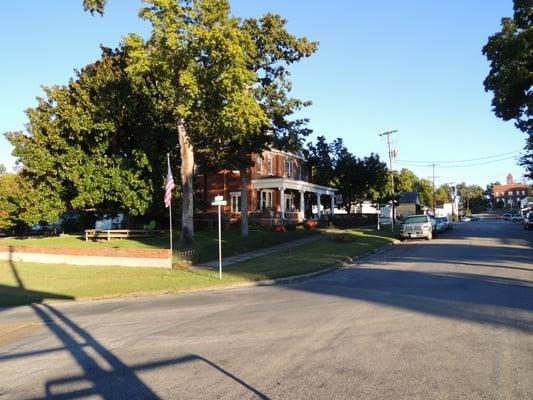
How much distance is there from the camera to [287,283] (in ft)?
53.5

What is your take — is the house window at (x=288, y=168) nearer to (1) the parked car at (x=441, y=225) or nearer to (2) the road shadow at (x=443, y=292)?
(1) the parked car at (x=441, y=225)

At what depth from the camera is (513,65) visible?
113ft

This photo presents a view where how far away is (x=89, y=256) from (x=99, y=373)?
17131mm

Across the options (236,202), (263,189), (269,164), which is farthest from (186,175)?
(269,164)

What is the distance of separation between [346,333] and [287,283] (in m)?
8.01

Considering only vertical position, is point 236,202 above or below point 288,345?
above

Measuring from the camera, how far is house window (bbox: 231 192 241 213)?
43.3 metres

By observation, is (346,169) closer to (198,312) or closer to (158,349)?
(198,312)

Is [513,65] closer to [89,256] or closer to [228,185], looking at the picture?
[228,185]

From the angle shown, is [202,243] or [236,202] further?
[236,202]

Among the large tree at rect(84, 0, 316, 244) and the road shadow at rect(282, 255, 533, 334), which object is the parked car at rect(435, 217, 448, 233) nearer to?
the large tree at rect(84, 0, 316, 244)

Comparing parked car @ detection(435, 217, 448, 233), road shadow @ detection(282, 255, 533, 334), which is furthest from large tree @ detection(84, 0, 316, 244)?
parked car @ detection(435, 217, 448, 233)

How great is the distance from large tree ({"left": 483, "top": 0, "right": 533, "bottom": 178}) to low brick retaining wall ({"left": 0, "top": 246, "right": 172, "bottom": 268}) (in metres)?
26.7

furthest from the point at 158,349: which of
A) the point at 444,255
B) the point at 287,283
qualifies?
the point at 444,255
